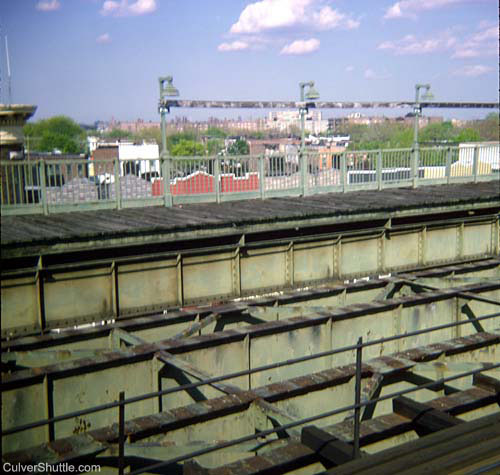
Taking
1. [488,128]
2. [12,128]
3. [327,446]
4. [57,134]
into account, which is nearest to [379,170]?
[12,128]

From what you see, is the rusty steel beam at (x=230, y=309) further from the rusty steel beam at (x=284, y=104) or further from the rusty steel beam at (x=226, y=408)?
the rusty steel beam at (x=284, y=104)

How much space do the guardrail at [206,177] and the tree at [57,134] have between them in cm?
8414

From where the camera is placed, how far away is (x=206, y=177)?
18859mm

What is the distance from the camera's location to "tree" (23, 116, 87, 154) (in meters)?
105

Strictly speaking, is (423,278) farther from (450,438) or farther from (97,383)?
(450,438)

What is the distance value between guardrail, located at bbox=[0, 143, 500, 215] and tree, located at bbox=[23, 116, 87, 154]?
84.1 m

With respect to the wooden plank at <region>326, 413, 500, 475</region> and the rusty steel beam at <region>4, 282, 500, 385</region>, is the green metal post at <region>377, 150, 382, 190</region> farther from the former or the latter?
the wooden plank at <region>326, 413, 500, 475</region>

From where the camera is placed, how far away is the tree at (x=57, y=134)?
105 meters

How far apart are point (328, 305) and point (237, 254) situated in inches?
111

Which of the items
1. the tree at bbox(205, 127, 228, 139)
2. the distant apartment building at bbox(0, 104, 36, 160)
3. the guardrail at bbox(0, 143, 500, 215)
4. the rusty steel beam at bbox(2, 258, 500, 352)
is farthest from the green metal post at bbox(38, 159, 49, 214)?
the tree at bbox(205, 127, 228, 139)

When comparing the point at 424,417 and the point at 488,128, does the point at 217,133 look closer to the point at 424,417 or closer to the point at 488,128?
the point at 488,128

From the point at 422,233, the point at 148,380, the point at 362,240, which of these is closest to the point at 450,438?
the point at 148,380

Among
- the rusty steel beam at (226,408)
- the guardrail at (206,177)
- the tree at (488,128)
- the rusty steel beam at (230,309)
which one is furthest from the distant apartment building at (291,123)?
the rusty steel beam at (226,408)

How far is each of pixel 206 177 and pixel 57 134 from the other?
104 meters
